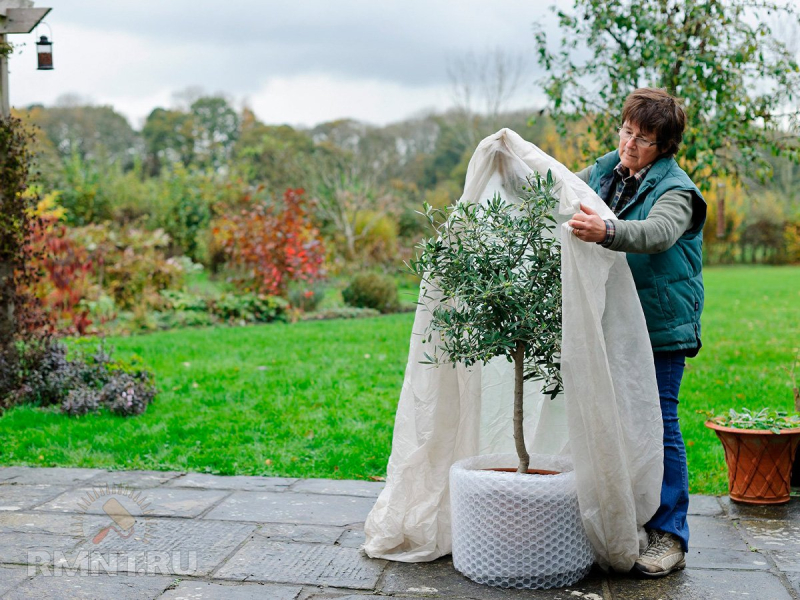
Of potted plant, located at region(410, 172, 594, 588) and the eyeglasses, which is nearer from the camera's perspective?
potted plant, located at region(410, 172, 594, 588)

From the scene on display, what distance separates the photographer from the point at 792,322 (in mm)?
9617

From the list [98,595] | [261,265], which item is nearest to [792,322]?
[261,265]

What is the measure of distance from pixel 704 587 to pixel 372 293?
880cm

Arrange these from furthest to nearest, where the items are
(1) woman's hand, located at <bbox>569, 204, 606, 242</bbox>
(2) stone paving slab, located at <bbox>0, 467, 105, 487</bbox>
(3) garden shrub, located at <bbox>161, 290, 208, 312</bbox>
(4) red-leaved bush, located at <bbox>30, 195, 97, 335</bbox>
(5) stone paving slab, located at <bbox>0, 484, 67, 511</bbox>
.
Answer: (3) garden shrub, located at <bbox>161, 290, 208, 312</bbox>, (4) red-leaved bush, located at <bbox>30, 195, 97, 335</bbox>, (2) stone paving slab, located at <bbox>0, 467, 105, 487</bbox>, (5) stone paving slab, located at <bbox>0, 484, 67, 511</bbox>, (1) woman's hand, located at <bbox>569, 204, 606, 242</bbox>

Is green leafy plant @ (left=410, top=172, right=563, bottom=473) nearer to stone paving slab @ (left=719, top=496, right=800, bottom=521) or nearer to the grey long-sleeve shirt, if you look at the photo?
the grey long-sleeve shirt

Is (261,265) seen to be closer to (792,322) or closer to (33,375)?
Result: (33,375)

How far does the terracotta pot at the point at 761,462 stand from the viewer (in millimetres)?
3463

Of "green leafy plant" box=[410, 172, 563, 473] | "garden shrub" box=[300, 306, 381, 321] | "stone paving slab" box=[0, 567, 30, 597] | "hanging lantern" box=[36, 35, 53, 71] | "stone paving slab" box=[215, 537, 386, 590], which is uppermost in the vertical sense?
"hanging lantern" box=[36, 35, 53, 71]

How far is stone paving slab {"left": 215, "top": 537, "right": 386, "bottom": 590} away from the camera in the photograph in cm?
269

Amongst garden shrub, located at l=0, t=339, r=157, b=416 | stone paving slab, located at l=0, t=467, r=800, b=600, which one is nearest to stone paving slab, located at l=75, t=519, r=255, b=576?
stone paving slab, located at l=0, t=467, r=800, b=600

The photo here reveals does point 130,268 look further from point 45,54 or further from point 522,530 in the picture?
point 522,530

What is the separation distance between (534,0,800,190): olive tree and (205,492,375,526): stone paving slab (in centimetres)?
378

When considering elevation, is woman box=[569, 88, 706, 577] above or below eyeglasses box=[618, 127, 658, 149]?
below

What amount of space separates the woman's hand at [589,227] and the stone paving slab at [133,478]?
252 cm
